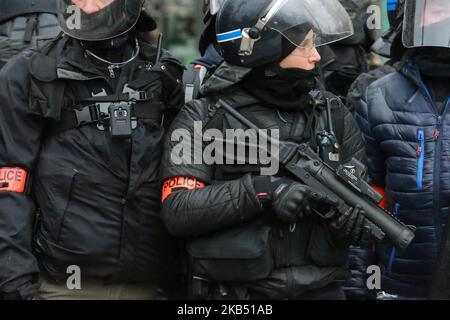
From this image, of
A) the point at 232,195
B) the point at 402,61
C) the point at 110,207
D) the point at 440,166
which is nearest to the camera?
the point at 232,195

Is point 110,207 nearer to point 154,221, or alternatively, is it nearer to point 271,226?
point 154,221

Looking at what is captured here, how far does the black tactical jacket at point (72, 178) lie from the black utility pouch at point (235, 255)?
34 cm

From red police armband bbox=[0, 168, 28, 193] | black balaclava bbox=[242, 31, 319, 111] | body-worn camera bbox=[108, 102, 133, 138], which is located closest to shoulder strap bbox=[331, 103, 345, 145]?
black balaclava bbox=[242, 31, 319, 111]

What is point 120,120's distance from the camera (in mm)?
4012

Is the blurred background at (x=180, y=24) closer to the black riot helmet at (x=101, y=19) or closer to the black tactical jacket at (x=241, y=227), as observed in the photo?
the black riot helmet at (x=101, y=19)

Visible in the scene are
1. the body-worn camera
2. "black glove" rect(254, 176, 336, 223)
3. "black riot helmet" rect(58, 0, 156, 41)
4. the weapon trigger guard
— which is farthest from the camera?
"black riot helmet" rect(58, 0, 156, 41)

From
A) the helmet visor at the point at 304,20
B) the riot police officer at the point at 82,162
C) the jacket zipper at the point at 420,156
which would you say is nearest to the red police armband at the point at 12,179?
the riot police officer at the point at 82,162

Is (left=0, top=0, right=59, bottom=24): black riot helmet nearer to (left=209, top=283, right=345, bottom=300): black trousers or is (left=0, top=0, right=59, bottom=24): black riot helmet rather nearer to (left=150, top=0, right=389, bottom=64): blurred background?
(left=209, top=283, right=345, bottom=300): black trousers

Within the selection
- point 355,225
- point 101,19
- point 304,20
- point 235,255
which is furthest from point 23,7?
point 355,225

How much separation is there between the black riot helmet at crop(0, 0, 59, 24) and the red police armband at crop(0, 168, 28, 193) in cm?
149

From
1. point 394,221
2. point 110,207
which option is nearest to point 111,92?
point 110,207

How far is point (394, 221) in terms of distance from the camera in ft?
12.9

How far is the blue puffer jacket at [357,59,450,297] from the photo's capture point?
14.4 feet
